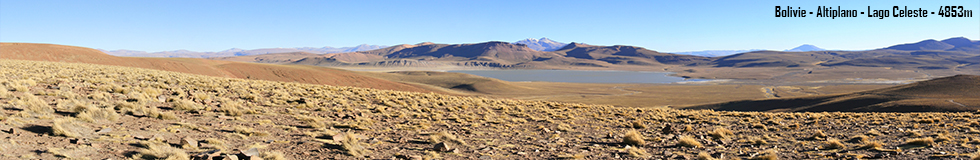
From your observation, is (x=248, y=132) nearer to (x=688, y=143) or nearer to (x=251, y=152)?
(x=251, y=152)

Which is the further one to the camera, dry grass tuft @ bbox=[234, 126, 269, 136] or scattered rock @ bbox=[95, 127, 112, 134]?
dry grass tuft @ bbox=[234, 126, 269, 136]

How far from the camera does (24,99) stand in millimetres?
10922

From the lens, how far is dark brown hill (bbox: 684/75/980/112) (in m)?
39.1

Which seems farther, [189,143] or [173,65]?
[173,65]

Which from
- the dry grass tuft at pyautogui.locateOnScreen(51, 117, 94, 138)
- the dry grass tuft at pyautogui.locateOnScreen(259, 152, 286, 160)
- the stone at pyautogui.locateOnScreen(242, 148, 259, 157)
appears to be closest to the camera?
the stone at pyautogui.locateOnScreen(242, 148, 259, 157)

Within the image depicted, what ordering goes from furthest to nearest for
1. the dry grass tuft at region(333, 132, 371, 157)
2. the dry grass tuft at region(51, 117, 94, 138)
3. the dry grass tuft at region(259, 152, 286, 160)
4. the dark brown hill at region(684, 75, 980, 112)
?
1. the dark brown hill at region(684, 75, 980, 112)
2. the dry grass tuft at region(333, 132, 371, 157)
3. the dry grass tuft at region(51, 117, 94, 138)
4. the dry grass tuft at region(259, 152, 286, 160)

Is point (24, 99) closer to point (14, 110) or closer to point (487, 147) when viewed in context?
point (14, 110)

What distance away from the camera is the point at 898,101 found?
4400 cm

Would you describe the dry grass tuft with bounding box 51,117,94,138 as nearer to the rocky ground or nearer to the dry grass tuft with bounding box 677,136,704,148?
the rocky ground

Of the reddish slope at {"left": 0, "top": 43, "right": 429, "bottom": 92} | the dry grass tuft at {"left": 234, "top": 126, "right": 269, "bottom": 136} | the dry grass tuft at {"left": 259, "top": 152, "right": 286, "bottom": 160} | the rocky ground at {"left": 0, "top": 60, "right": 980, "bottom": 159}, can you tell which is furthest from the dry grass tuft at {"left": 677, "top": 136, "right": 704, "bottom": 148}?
the reddish slope at {"left": 0, "top": 43, "right": 429, "bottom": 92}

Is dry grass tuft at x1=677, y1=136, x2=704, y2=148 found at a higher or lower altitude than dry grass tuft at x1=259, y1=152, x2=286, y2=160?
lower

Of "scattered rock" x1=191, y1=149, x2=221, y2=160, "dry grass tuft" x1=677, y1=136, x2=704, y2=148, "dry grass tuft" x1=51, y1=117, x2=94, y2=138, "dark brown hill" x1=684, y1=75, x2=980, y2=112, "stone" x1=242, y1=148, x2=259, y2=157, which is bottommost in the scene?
"dark brown hill" x1=684, y1=75, x2=980, y2=112

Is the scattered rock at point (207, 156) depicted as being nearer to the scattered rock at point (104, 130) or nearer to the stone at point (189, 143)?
the stone at point (189, 143)

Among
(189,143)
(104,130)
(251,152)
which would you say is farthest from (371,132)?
(104,130)
